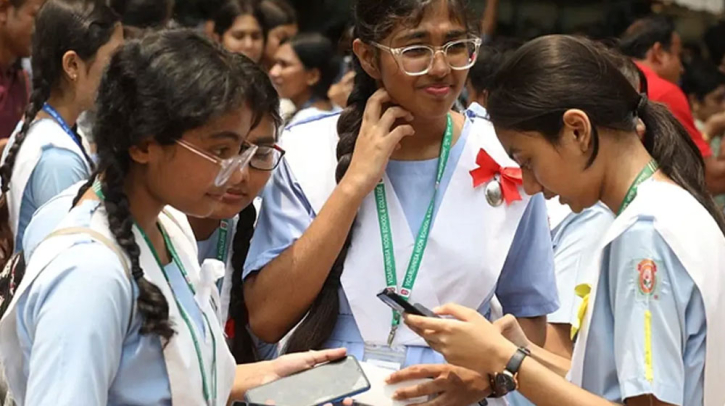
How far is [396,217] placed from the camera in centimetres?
264

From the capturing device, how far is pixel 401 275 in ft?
8.54

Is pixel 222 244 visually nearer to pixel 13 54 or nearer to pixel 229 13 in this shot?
pixel 13 54

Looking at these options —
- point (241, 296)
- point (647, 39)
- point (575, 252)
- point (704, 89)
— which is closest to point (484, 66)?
point (575, 252)

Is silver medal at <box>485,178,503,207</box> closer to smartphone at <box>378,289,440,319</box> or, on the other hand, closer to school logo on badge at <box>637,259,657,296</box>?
smartphone at <box>378,289,440,319</box>

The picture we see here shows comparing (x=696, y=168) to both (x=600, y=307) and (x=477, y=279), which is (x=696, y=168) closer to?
(x=600, y=307)

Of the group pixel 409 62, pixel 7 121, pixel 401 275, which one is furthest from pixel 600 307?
pixel 7 121

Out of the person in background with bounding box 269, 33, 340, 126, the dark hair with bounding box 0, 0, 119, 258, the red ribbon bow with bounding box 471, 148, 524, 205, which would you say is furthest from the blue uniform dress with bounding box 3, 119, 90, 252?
the person in background with bounding box 269, 33, 340, 126

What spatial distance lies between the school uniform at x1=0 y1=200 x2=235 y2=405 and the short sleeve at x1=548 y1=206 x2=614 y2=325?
1.29m

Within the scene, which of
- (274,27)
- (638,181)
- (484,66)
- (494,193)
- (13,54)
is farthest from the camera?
(274,27)

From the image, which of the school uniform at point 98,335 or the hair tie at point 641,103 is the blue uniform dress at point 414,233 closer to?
the hair tie at point 641,103

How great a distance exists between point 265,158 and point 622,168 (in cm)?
69

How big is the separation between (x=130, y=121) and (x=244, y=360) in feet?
3.28

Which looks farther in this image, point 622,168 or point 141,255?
point 622,168

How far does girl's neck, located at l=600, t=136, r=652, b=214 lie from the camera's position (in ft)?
7.48
